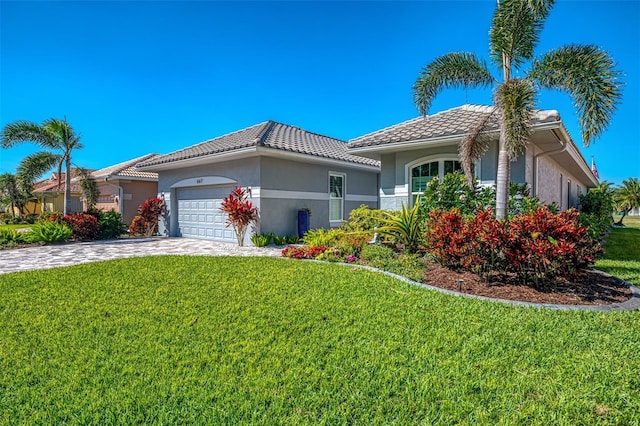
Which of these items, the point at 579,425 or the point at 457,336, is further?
the point at 457,336

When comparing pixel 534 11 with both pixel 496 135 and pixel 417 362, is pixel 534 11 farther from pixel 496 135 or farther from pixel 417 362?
pixel 417 362

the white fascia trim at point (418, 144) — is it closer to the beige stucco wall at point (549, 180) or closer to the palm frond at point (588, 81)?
the palm frond at point (588, 81)

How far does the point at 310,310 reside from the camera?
15.2 feet

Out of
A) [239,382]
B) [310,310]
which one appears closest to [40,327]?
[239,382]

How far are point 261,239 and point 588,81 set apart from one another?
33.5ft

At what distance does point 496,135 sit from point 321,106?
12740mm

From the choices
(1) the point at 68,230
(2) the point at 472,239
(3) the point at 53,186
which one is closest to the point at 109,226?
(1) the point at 68,230

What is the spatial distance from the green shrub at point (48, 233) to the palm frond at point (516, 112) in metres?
15.7

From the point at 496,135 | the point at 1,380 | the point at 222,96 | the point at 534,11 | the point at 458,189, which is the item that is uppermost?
the point at 222,96

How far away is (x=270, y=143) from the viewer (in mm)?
12273

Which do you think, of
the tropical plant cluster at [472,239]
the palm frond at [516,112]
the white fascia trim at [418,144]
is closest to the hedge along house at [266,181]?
the white fascia trim at [418,144]

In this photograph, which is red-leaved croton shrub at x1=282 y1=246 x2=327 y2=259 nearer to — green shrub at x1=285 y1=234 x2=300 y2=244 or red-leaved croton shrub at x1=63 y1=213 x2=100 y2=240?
green shrub at x1=285 y1=234 x2=300 y2=244

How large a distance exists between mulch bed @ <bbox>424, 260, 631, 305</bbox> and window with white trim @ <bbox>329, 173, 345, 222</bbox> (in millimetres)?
9164

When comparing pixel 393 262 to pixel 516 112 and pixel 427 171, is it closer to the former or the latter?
pixel 516 112
